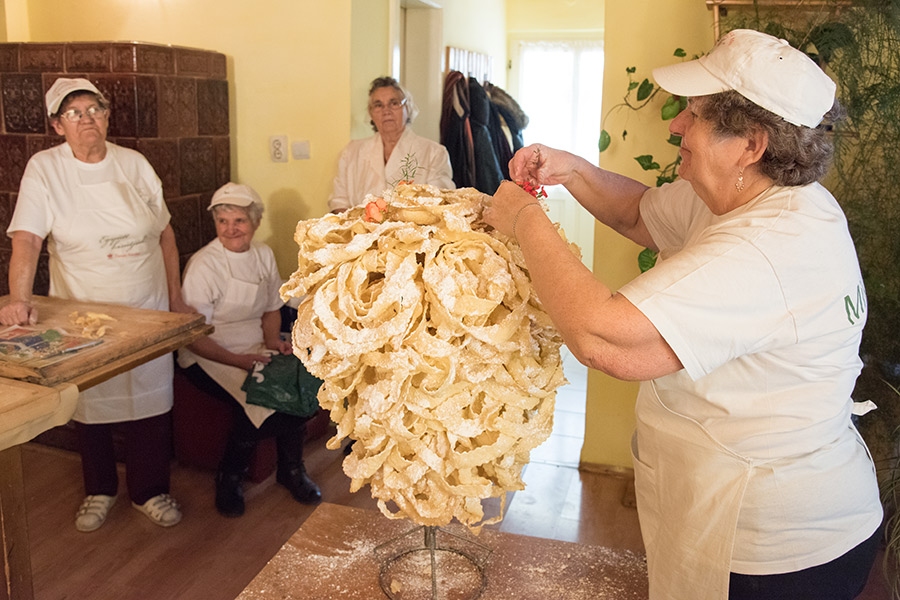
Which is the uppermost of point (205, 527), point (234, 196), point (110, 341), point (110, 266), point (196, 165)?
point (196, 165)

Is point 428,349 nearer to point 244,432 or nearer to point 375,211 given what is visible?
point 375,211

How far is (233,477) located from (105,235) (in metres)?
0.98

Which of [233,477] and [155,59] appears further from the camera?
[155,59]

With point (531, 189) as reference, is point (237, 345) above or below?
below

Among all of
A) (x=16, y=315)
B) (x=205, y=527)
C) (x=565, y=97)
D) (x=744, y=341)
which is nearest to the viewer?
(x=744, y=341)

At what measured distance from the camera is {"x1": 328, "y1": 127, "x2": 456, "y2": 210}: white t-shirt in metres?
3.48

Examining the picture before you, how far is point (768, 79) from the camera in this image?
45.6 inches

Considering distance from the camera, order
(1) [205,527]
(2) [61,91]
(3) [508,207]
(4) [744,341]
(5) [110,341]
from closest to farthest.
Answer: (4) [744,341]
(3) [508,207]
(5) [110,341]
(2) [61,91]
(1) [205,527]

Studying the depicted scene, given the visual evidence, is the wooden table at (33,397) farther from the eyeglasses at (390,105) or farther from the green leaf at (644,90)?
the green leaf at (644,90)

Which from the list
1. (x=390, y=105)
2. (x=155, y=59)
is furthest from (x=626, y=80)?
(x=155, y=59)

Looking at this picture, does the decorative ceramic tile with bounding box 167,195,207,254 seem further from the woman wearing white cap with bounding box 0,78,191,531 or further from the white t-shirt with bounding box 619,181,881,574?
the white t-shirt with bounding box 619,181,881,574

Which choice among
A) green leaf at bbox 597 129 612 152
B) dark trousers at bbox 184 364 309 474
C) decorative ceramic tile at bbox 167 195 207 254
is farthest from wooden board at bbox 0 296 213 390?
green leaf at bbox 597 129 612 152

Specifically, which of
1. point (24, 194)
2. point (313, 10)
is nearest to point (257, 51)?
point (313, 10)

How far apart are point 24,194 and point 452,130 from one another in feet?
7.74
